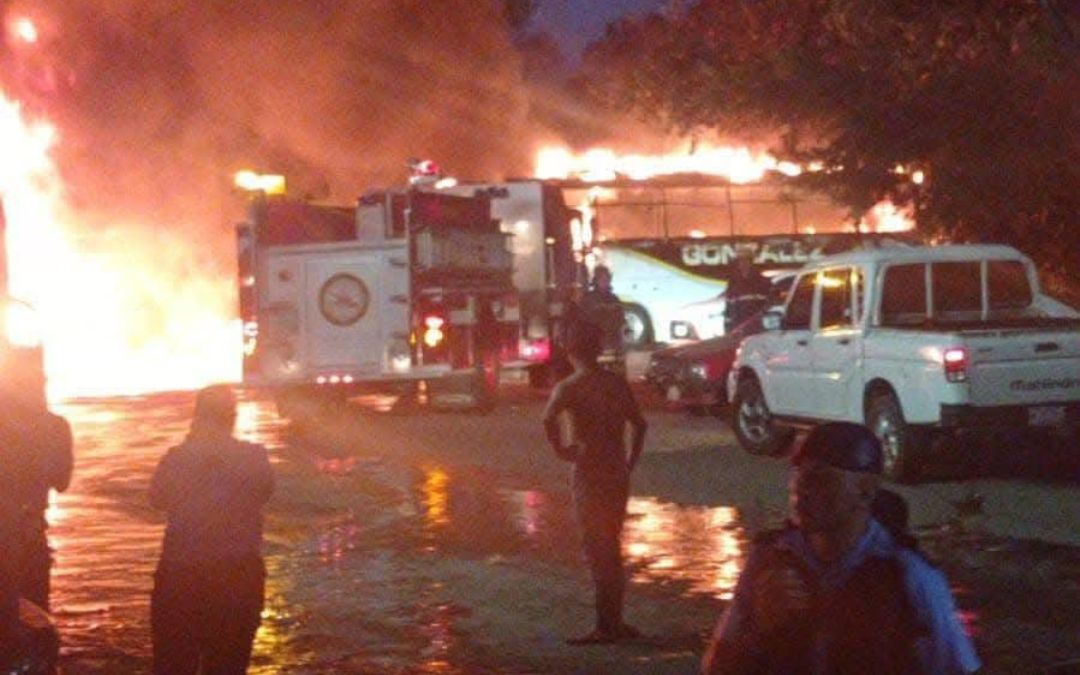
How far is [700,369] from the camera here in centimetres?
2055

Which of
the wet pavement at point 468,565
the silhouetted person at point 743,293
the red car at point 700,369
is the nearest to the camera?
the wet pavement at point 468,565

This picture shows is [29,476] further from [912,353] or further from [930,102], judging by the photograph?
[930,102]

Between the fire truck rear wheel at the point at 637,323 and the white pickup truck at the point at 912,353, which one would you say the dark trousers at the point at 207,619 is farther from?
the fire truck rear wheel at the point at 637,323

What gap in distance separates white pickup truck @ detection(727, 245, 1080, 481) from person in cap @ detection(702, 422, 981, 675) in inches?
405

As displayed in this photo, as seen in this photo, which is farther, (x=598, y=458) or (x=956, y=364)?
(x=956, y=364)

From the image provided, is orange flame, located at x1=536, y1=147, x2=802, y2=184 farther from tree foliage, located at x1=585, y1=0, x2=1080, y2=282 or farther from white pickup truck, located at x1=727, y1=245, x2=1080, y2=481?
white pickup truck, located at x1=727, y1=245, x2=1080, y2=481

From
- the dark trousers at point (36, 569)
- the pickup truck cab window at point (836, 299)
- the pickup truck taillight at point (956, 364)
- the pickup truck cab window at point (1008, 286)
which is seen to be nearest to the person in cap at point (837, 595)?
the dark trousers at point (36, 569)

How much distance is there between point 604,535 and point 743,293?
49.7ft

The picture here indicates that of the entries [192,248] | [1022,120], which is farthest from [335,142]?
[1022,120]

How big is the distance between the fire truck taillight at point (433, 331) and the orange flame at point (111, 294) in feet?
35.4

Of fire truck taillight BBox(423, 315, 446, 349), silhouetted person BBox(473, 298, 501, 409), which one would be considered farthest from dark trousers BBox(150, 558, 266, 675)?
silhouetted person BBox(473, 298, 501, 409)

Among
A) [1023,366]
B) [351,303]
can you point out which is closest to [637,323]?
[351,303]

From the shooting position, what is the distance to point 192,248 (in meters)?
41.5

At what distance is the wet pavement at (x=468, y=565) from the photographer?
931cm
